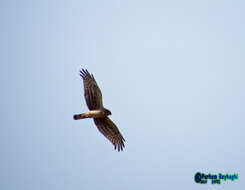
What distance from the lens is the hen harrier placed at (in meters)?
22.8

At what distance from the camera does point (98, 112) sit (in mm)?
22688

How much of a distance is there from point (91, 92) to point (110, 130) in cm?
240

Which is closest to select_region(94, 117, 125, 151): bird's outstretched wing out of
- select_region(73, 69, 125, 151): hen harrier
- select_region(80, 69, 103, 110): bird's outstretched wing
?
select_region(73, 69, 125, 151): hen harrier

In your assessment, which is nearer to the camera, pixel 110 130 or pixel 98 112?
pixel 98 112

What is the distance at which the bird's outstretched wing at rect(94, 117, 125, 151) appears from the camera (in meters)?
23.8

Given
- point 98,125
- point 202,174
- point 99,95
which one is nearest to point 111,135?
point 98,125

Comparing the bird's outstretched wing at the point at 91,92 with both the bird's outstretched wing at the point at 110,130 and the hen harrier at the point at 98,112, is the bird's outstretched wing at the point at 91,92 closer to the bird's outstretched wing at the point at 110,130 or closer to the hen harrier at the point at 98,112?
the hen harrier at the point at 98,112

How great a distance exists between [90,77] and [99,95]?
1444 mm

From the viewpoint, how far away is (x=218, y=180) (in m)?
24.8

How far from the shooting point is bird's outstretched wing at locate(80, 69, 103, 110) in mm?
22953

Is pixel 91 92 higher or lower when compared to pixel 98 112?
higher

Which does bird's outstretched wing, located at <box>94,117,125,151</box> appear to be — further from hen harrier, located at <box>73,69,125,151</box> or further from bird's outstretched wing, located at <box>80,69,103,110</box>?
bird's outstretched wing, located at <box>80,69,103,110</box>

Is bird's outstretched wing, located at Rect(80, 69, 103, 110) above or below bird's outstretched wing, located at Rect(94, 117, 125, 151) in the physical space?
above

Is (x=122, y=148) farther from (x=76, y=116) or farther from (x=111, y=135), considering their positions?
(x=76, y=116)
